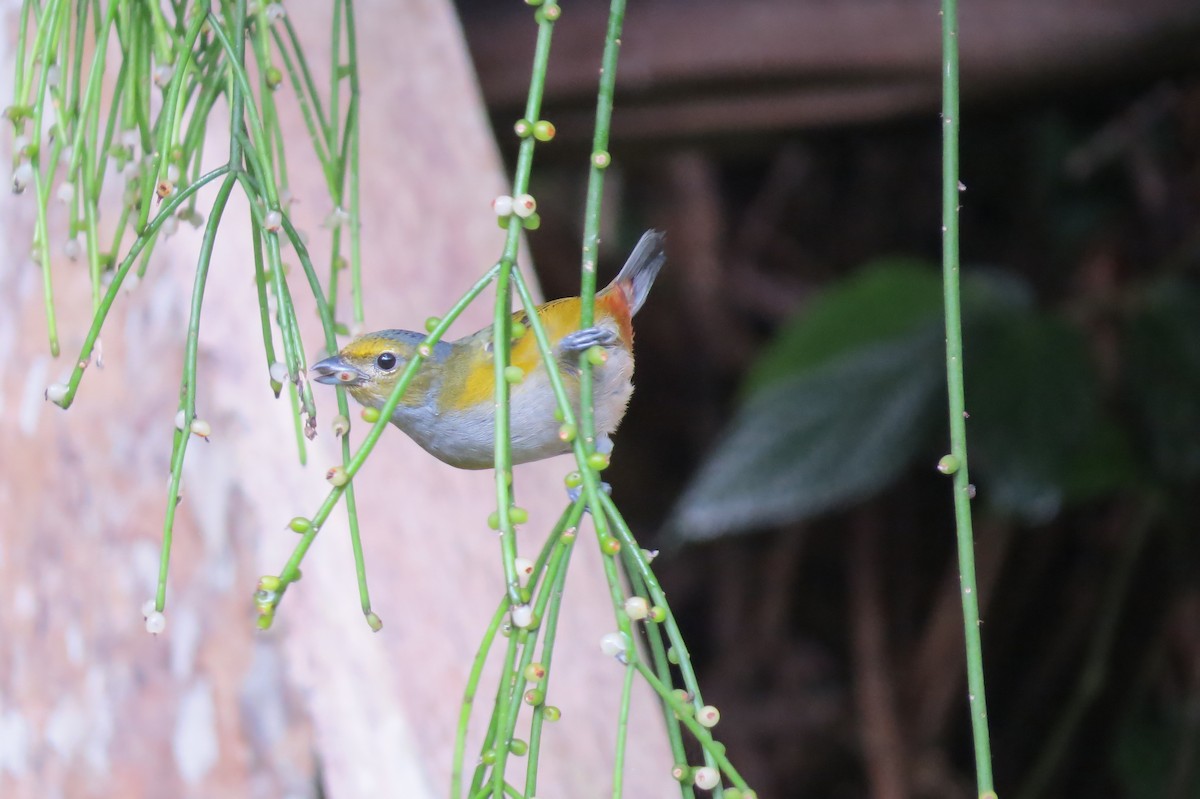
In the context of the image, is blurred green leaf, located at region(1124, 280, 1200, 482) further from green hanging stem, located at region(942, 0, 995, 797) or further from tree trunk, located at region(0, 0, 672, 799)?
green hanging stem, located at region(942, 0, 995, 797)

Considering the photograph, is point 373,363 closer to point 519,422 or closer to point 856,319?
point 519,422

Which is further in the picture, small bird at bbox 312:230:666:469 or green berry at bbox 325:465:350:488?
small bird at bbox 312:230:666:469

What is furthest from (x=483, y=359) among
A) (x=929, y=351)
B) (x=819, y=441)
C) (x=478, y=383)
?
(x=929, y=351)

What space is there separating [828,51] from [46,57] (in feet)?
3.35

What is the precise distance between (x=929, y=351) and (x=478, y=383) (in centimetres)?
81

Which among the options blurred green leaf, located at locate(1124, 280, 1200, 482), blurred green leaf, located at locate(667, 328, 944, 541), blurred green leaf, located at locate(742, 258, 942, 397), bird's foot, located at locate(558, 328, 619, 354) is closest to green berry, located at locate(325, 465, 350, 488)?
bird's foot, located at locate(558, 328, 619, 354)

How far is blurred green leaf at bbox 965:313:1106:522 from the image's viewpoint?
1.09 meters

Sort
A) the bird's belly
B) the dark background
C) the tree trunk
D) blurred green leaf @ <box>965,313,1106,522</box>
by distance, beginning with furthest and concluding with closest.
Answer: the dark background
blurred green leaf @ <box>965,313,1106,522</box>
the tree trunk
the bird's belly

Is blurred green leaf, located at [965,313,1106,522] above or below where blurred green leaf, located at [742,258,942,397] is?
below

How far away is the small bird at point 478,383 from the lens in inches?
18.3

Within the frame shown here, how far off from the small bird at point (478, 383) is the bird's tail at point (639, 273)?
0.8 inches

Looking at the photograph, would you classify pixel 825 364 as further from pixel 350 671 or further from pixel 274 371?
pixel 274 371

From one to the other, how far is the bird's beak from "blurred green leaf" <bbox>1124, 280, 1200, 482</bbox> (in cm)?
98

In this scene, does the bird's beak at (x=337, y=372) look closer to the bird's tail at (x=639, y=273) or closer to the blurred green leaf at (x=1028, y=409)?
the bird's tail at (x=639, y=273)
